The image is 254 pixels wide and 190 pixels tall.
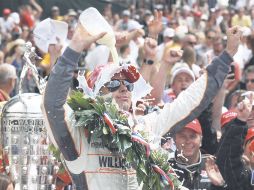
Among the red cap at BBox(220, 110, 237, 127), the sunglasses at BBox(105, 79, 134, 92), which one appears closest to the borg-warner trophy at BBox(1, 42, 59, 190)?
the sunglasses at BBox(105, 79, 134, 92)

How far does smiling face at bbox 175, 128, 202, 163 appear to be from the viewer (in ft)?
25.5

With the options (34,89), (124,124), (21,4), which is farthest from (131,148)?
(21,4)

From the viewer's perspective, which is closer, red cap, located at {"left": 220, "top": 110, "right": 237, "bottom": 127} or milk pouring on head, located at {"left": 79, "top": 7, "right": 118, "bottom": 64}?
milk pouring on head, located at {"left": 79, "top": 7, "right": 118, "bottom": 64}

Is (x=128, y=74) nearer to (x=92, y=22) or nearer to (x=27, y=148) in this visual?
(x=92, y=22)

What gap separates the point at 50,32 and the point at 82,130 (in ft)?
9.91

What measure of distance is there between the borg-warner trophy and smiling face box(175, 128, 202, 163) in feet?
4.53

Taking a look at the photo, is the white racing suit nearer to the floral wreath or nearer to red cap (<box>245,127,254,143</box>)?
the floral wreath

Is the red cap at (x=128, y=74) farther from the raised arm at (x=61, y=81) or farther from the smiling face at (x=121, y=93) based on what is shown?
the raised arm at (x=61, y=81)

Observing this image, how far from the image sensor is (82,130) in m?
6.00

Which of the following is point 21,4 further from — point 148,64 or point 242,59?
point 148,64

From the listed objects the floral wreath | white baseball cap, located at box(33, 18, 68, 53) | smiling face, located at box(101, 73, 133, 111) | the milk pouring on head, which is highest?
white baseball cap, located at box(33, 18, 68, 53)

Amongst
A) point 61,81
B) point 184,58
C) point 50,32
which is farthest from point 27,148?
point 184,58

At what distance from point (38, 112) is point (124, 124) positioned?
0.94 m

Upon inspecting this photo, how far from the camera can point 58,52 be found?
906cm
